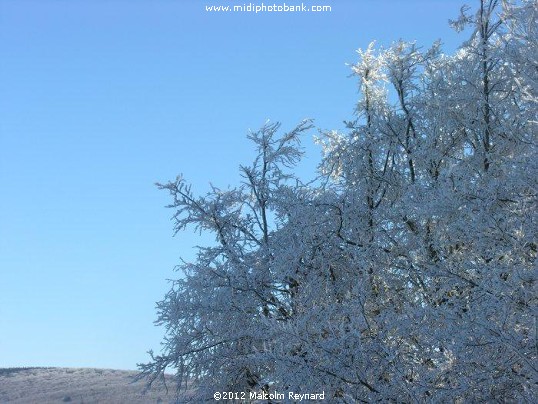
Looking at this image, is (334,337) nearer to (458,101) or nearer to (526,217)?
(526,217)

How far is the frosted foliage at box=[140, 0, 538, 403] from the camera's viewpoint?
7.93 metres

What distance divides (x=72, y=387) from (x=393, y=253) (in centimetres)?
3117

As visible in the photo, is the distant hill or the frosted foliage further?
the distant hill

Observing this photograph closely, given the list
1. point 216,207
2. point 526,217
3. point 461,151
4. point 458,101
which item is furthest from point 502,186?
point 216,207

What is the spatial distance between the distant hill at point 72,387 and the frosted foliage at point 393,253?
58.8 feet

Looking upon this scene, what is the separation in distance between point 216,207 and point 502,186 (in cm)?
621

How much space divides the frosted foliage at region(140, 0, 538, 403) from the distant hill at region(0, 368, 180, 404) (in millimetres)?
17937

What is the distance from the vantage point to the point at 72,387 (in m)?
39.1

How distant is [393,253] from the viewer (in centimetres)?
1216

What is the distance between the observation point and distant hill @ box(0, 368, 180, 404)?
34.1 m

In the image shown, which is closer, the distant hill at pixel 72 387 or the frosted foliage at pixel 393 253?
the frosted foliage at pixel 393 253

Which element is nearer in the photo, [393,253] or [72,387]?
[393,253]

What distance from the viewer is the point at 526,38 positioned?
26.8 ft

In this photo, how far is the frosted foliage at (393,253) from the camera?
26.0ft
